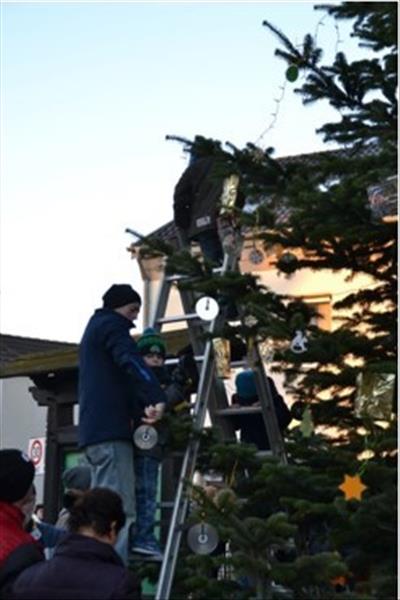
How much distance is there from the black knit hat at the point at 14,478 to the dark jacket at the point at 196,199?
2.42 metres

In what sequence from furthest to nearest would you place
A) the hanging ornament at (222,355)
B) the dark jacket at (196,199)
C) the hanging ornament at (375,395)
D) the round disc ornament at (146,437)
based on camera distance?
the dark jacket at (196,199) < the hanging ornament at (222,355) < the round disc ornament at (146,437) < the hanging ornament at (375,395)

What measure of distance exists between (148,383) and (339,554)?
4.79 feet

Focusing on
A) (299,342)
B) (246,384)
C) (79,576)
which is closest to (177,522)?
(246,384)

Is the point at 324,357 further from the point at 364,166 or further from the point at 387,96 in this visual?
the point at 387,96

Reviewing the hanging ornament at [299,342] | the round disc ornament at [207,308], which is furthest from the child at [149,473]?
the hanging ornament at [299,342]

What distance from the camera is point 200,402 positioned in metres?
7.54

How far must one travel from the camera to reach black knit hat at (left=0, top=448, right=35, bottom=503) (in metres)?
6.20

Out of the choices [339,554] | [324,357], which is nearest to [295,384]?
[324,357]

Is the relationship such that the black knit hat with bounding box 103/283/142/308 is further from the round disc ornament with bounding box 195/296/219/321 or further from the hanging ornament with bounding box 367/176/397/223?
the hanging ornament with bounding box 367/176/397/223

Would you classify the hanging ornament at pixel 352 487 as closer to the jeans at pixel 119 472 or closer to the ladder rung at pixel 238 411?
the ladder rung at pixel 238 411

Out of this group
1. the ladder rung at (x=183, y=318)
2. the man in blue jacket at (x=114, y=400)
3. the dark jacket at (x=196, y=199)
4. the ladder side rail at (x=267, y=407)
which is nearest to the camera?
the man in blue jacket at (x=114, y=400)

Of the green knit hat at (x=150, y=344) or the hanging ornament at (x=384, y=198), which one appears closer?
the hanging ornament at (x=384, y=198)

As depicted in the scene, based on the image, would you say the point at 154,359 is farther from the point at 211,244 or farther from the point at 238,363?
the point at 211,244

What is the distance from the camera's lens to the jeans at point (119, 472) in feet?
24.3
